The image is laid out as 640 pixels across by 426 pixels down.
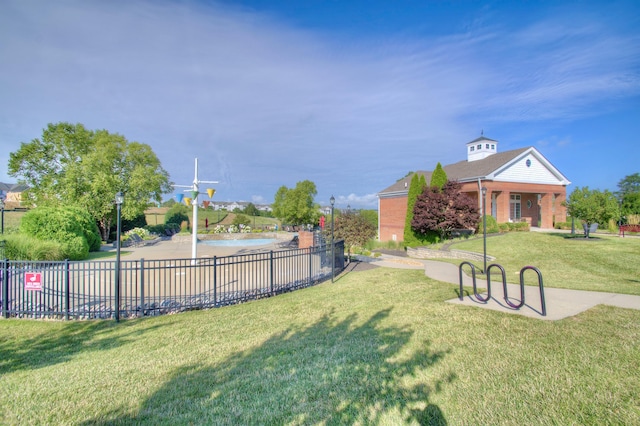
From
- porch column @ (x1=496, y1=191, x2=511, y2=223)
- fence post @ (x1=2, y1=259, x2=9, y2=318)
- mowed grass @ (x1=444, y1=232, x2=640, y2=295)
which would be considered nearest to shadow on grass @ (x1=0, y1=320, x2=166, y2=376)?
fence post @ (x1=2, y1=259, x2=9, y2=318)

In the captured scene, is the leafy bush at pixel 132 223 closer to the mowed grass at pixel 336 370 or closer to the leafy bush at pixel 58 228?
the leafy bush at pixel 58 228

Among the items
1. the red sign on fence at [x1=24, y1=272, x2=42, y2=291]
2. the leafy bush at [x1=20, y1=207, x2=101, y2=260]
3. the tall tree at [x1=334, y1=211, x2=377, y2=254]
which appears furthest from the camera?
the tall tree at [x1=334, y1=211, x2=377, y2=254]

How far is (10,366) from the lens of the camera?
15.1 feet

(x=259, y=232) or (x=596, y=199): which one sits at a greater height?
(x=596, y=199)

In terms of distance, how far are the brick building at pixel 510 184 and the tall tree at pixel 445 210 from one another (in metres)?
3.07

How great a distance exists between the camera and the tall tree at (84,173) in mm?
23859

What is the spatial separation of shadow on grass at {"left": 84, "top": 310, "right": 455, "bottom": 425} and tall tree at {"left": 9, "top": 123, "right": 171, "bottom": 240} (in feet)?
75.0

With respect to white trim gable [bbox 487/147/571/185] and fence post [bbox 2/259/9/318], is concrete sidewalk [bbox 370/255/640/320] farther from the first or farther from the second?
white trim gable [bbox 487/147/571/185]

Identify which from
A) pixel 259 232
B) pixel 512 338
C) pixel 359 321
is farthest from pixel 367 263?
pixel 259 232

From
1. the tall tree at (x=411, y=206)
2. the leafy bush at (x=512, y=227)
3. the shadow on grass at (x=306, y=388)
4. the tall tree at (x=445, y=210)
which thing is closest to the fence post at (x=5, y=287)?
the shadow on grass at (x=306, y=388)

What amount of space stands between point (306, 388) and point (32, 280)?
6.83 metres

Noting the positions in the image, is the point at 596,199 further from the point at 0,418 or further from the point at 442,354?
the point at 0,418

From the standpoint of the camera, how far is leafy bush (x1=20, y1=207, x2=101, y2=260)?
49.5 ft

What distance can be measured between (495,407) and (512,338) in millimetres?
1982
